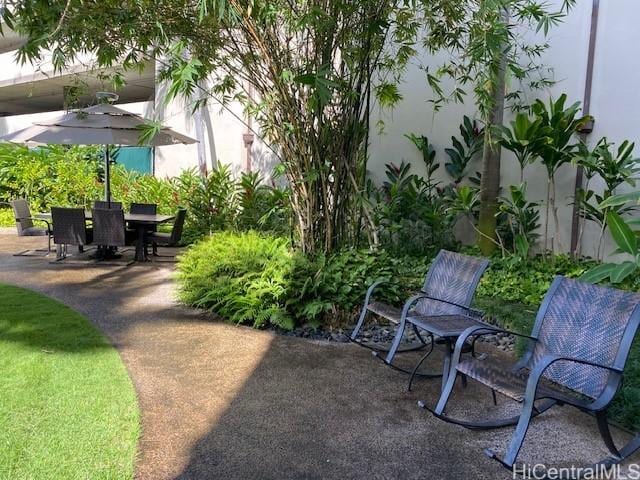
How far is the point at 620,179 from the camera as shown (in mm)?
6430

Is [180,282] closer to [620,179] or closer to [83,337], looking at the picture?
[83,337]

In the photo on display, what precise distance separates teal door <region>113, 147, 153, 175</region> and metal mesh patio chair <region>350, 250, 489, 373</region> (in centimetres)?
1087

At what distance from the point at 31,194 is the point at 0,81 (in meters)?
10.1

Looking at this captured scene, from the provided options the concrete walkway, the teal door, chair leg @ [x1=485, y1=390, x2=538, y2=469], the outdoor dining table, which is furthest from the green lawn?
the teal door

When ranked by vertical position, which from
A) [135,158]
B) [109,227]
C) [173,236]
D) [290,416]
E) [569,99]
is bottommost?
[290,416]

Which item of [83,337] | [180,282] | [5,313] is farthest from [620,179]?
[5,313]

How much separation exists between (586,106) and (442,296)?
4401 millimetres

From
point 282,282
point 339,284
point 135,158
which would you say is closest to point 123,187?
point 135,158

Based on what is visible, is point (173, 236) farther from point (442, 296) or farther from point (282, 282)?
point (442, 296)

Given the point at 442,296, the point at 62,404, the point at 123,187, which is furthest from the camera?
the point at 123,187

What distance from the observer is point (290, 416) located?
3449 millimetres

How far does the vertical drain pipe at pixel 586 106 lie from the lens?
23.2ft

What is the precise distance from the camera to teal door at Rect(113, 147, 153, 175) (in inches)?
557

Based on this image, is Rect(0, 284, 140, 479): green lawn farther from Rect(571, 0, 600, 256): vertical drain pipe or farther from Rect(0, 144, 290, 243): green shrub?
Rect(571, 0, 600, 256): vertical drain pipe
